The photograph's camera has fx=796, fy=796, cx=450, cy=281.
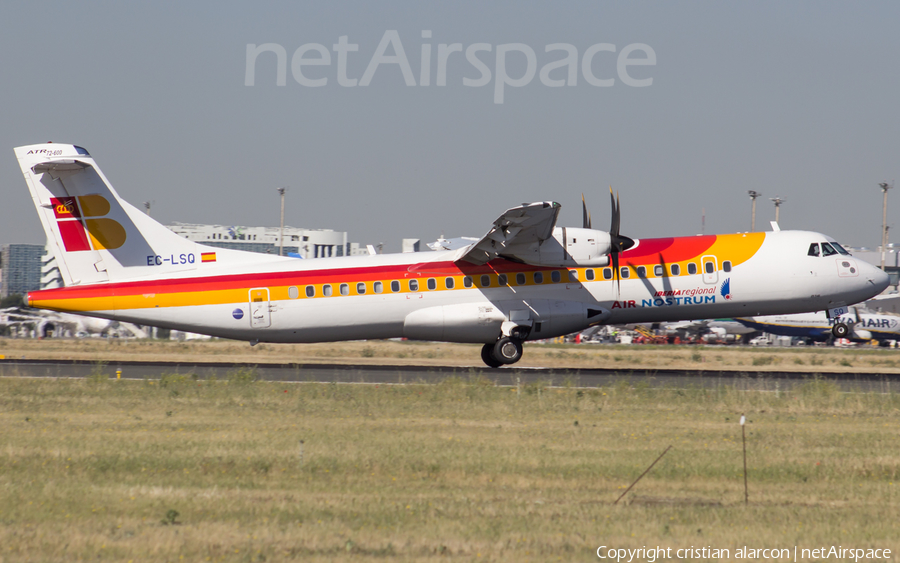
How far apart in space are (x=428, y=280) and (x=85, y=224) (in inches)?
404

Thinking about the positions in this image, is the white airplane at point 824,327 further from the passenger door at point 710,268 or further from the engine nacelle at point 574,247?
the engine nacelle at point 574,247

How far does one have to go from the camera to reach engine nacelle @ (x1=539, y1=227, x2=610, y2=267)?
23875mm

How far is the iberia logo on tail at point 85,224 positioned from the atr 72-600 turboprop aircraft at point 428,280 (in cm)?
3

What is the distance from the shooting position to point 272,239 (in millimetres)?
177500

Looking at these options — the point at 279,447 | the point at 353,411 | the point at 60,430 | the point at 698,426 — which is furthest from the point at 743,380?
the point at 60,430

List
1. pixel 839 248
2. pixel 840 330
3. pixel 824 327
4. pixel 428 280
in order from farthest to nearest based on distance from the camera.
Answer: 1. pixel 824 327
2. pixel 839 248
3. pixel 840 330
4. pixel 428 280

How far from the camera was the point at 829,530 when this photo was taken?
872 cm

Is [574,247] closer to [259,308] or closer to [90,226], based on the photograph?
[259,308]

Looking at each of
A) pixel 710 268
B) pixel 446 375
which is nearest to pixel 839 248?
pixel 710 268

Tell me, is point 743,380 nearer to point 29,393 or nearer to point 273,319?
point 273,319

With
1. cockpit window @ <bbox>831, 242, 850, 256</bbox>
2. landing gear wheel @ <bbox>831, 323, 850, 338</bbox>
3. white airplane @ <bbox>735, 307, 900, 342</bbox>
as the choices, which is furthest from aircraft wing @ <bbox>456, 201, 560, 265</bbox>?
white airplane @ <bbox>735, 307, 900, 342</bbox>

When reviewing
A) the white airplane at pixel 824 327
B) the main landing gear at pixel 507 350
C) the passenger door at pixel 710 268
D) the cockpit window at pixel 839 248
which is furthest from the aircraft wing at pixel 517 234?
the white airplane at pixel 824 327

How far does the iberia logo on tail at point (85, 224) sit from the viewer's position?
23.2 metres

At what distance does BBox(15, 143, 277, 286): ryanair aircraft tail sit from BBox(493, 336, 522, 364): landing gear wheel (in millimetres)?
9800
